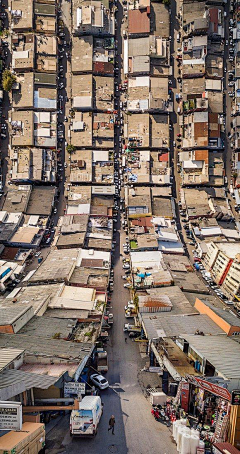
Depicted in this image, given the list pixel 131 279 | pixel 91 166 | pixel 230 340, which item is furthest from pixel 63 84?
pixel 230 340

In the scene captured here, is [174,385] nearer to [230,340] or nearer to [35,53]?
[230,340]

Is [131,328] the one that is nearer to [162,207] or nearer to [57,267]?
[57,267]

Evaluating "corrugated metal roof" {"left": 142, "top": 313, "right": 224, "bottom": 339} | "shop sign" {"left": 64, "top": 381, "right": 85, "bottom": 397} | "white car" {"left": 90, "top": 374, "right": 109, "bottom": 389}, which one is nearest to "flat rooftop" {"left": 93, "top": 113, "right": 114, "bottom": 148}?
"corrugated metal roof" {"left": 142, "top": 313, "right": 224, "bottom": 339}

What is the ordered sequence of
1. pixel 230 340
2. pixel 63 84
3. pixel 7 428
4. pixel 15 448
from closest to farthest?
pixel 15 448 → pixel 7 428 → pixel 230 340 → pixel 63 84

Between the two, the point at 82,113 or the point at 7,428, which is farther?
the point at 82,113

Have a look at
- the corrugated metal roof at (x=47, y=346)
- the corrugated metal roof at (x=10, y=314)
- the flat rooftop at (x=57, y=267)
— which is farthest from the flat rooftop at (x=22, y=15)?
the corrugated metal roof at (x=47, y=346)

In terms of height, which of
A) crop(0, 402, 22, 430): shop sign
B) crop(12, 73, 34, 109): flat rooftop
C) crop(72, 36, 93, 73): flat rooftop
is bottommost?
crop(0, 402, 22, 430): shop sign

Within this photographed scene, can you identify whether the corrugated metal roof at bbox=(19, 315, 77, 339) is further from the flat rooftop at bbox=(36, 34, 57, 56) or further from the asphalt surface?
Answer: the flat rooftop at bbox=(36, 34, 57, 56)
